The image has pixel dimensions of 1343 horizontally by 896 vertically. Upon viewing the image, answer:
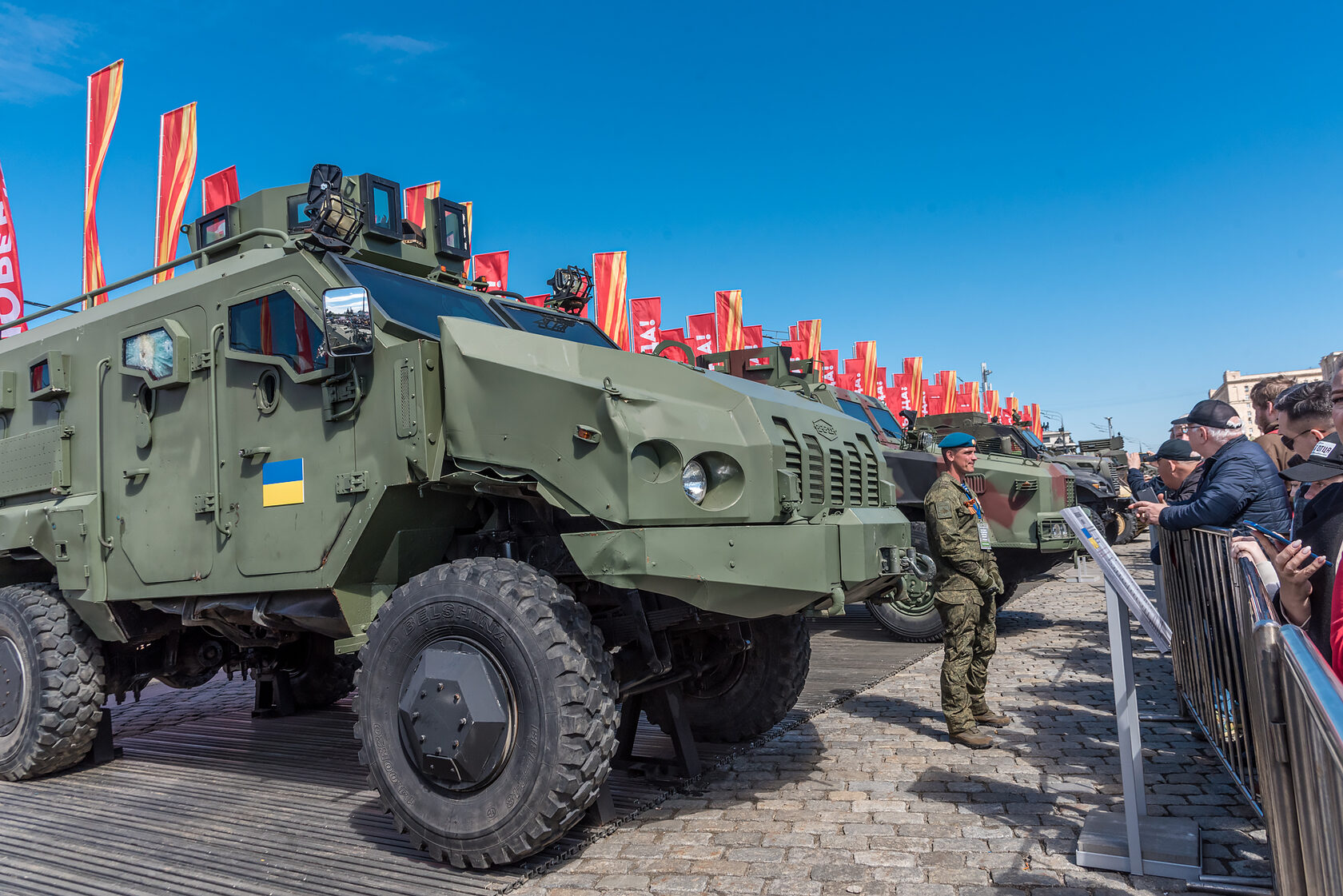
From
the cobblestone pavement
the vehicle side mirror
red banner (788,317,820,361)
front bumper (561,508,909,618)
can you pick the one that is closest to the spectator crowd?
the cobblestone pavement

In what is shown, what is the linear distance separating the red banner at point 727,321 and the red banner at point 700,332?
4.2 inches

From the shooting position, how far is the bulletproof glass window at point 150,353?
16.3ft

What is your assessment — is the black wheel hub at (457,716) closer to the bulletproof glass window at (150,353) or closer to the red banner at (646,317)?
the bulletproof glass window at (150,353)

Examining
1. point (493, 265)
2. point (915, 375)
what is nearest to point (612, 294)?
point (493, 265)

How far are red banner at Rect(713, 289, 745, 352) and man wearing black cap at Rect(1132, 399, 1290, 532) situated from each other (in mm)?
14923

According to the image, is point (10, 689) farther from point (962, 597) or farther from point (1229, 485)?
point (1229, 485)

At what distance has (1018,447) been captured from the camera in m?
12.6

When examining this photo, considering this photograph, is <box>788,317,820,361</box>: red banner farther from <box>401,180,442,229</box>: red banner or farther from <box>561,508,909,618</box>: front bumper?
<box>561,508,909,618</box>: front bumper

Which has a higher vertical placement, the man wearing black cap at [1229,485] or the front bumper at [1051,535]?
the man wearing black cap at [1229,485]

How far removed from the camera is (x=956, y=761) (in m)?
5.13

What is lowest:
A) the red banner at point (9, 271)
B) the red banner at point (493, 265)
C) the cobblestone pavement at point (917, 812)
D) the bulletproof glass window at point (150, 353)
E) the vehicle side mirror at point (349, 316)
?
the cobblestone pavement at point (917, 812)

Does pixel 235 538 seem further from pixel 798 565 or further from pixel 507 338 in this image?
pixel 798 565

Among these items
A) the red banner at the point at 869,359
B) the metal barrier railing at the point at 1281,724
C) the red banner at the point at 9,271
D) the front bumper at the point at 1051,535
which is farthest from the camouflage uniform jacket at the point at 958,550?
the red banner at the point at 869,359

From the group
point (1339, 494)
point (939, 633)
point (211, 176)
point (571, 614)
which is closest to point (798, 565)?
point (571, 614)
